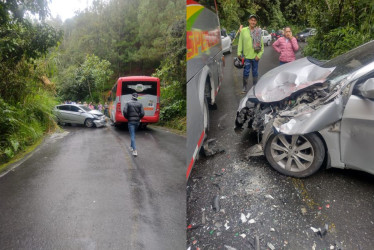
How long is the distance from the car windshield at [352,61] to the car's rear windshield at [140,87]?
1.04m

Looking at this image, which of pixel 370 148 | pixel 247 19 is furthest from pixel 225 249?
pixel 247 19

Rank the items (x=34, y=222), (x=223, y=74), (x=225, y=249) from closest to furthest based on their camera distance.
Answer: (x=34, y=222) < (x=225, y=249) < (x=223, y=74)

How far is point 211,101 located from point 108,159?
2.35 feet

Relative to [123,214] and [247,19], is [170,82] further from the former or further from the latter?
[247,19]

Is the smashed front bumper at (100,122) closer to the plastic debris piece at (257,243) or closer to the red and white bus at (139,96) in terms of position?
the red and white bus at (139,96)

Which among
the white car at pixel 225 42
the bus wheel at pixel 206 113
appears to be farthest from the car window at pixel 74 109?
the white car at pixel 225 42

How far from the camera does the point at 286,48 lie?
182 cm

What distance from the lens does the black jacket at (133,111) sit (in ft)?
2.99

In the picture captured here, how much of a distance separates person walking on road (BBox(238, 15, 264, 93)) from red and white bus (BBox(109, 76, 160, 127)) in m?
1.02

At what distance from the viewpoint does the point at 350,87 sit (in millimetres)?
1398

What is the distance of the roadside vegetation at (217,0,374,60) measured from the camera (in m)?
1.50

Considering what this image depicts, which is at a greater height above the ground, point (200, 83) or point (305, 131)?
point (200, 83)

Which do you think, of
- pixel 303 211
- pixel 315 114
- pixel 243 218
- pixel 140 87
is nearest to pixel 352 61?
pixel 315 114

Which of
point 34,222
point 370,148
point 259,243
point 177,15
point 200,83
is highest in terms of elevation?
point 177,15
